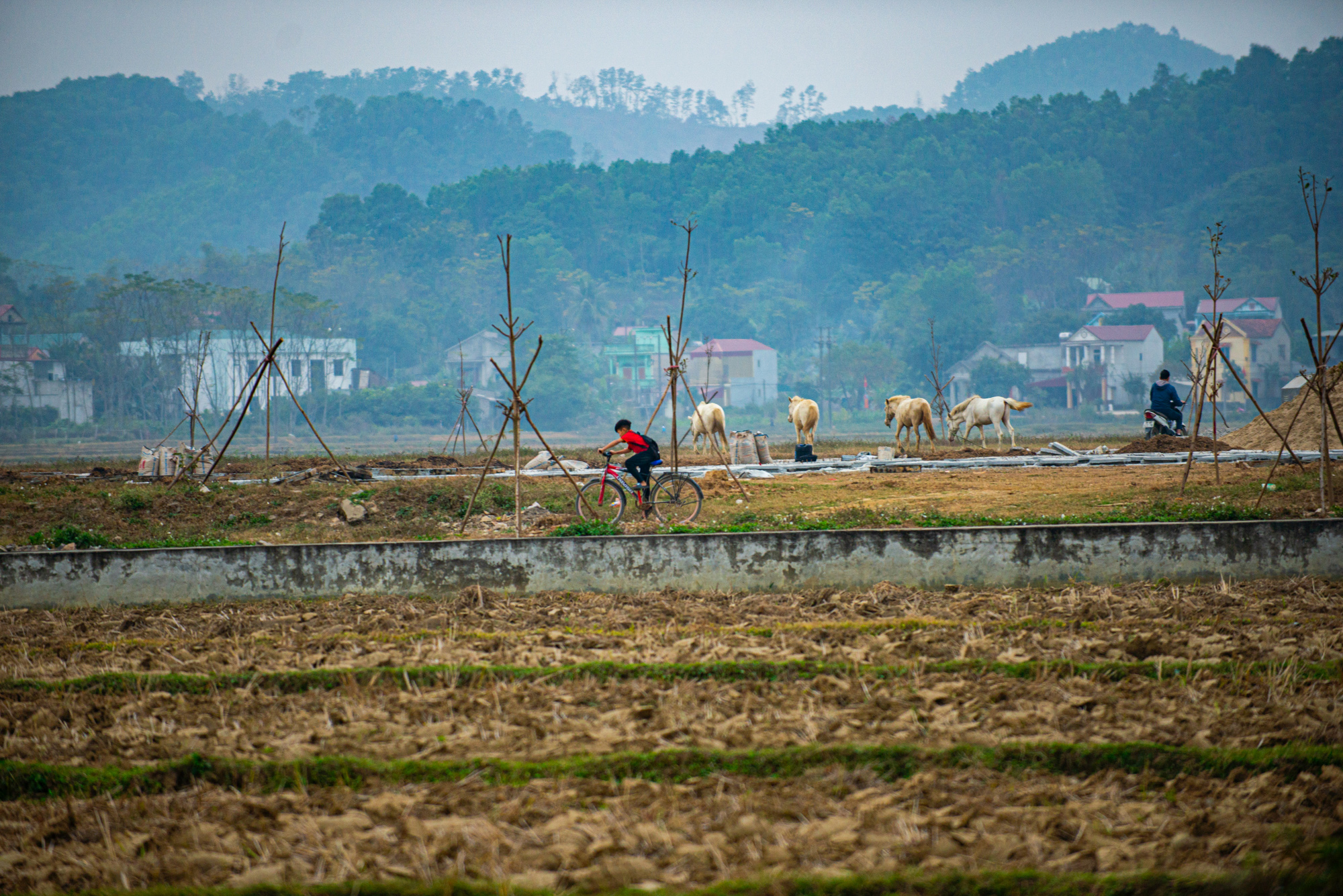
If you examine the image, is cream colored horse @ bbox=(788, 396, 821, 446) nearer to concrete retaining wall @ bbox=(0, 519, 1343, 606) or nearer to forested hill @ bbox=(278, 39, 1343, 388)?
concrete retaining wall @ bbox=(0, 519, 1343, 606)

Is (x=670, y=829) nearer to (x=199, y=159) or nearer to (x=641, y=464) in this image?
(x=641, y=464)

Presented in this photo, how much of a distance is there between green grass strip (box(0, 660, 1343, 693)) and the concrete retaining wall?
8.39ft

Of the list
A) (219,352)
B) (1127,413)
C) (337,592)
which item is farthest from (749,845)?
(219,352)

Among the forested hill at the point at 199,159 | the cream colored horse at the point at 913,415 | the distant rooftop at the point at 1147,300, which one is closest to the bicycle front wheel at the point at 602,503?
the cream colored horse at the point at 913,415

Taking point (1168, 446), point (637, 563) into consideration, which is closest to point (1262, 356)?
point (1168, 446)

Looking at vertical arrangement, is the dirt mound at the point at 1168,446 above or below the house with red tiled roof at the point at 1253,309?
below

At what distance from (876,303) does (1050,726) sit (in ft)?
257

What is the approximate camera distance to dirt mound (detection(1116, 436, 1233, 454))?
739 inches

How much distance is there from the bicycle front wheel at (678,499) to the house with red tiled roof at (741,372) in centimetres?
5616

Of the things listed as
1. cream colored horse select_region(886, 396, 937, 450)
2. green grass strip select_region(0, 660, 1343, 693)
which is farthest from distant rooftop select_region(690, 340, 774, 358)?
green grass strip select_region(0, 660, 1343, 693)

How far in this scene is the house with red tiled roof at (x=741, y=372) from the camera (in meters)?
69.4

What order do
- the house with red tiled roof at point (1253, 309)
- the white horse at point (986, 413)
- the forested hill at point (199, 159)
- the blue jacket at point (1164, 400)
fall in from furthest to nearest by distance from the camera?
the forested hill at point (199, 159) < the house with red tiled roof at point (1253, 309) < the white horse at point (986, 413) < the blue jacket at point (1164, 400)

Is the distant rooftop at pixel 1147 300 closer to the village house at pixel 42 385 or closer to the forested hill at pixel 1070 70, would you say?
the village house at pixel 42 385

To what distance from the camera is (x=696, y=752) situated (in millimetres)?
5113
